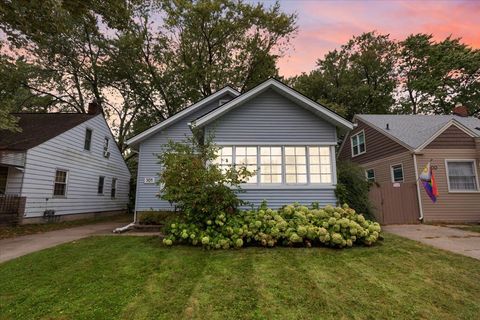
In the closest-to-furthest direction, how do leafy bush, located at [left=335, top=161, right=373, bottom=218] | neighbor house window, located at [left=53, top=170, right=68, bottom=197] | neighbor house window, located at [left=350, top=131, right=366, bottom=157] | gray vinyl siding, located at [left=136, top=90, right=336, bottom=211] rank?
gray vinyl siding, located at [left=136, top=90, right=336, bottom=211] < leafy bush, located at [left=335, top=161, right=373, bottom=218] < neighbor house window, located at [left=53, top=170, right=68, bottom=197] < neighbor house window, located at [left=350, top=131, right=366, bottom=157]

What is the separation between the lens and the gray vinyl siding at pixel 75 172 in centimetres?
1158

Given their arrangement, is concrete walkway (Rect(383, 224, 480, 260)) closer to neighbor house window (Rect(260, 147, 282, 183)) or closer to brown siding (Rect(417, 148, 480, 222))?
brown siding (Rect(417, 148, 480, 222))

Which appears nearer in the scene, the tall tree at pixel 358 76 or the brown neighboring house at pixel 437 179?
the brown neighboring house at pixel 437 179

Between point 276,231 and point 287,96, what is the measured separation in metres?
5.64

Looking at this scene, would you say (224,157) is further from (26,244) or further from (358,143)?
(358,143)

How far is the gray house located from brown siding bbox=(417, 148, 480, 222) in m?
5.93

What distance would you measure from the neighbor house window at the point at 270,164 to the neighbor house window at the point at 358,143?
1012 cm

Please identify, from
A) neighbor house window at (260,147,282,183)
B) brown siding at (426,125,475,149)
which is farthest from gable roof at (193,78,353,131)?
brown siding at (426,125,475,149)

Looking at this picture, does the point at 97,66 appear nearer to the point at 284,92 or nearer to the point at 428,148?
the point at 284,92

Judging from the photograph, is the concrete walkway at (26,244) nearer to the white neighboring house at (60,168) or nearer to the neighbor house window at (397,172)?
the white neighboring house at (60,168)

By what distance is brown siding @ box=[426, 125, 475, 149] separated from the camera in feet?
40.1

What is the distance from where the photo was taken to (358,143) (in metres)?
17.5

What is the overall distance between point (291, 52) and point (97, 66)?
17557 millimetres

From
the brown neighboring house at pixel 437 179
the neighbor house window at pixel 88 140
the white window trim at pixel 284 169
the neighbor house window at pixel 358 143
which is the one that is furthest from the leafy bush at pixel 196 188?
the neighbor house window at pixel 358 143
